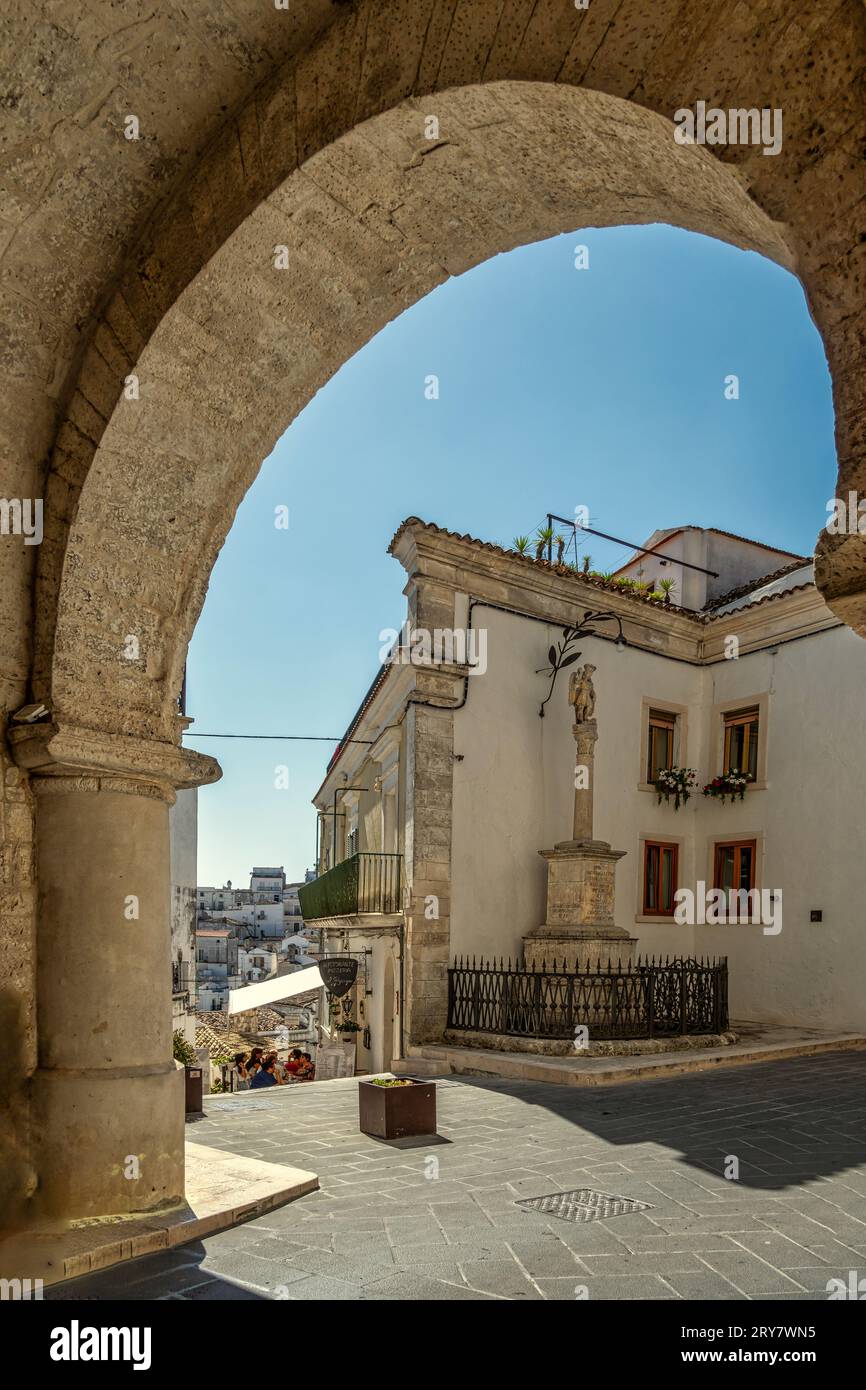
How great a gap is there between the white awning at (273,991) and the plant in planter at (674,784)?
6618 mm

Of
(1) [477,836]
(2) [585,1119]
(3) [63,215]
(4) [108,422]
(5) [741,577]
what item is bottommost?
Result: (2) [585,1119]

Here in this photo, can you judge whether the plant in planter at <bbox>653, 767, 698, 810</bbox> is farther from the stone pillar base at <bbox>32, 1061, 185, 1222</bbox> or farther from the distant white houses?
the distant white houses

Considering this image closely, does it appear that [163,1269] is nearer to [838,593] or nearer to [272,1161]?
[272,1161]

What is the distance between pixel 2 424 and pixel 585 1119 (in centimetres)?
562

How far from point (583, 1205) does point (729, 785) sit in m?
10.2

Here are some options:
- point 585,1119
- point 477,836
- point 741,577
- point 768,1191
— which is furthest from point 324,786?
point 768,1191

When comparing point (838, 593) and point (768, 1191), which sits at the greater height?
point (838, 593)

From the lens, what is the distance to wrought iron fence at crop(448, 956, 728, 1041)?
10.3 m

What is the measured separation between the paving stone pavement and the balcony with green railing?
4545mm

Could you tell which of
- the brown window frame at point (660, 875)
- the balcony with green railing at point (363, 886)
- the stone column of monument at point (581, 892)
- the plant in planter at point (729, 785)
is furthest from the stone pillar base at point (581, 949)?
the plant in planter at point (729, 785)

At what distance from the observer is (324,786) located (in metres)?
26.0

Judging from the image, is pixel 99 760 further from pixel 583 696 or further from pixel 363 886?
pixel 363 886

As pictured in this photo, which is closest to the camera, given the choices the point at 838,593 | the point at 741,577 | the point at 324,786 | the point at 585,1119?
the point at 838,593
